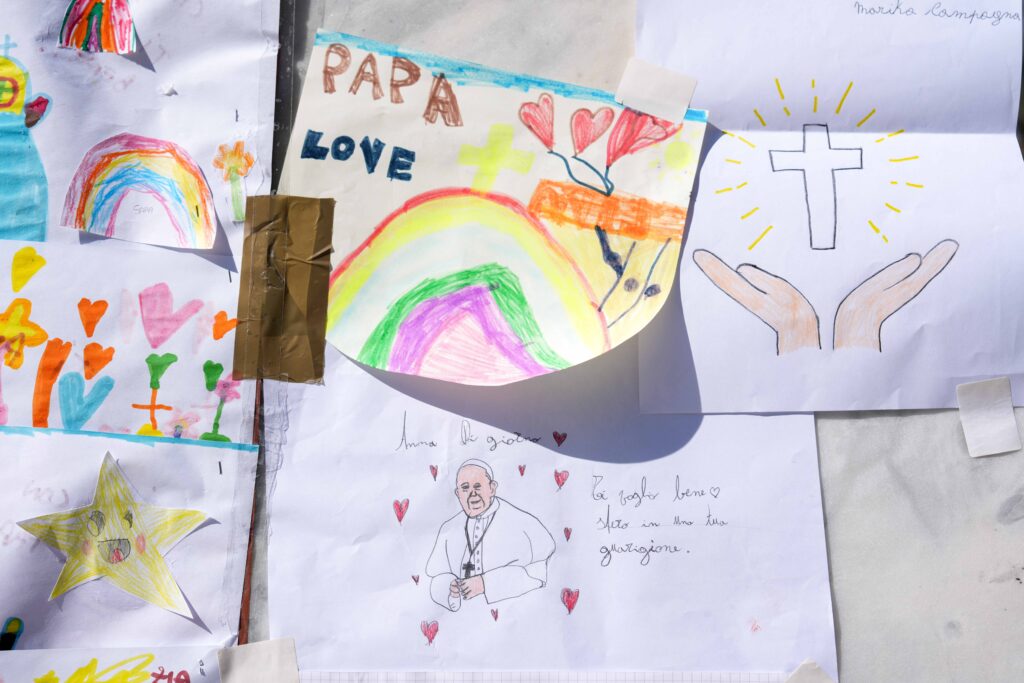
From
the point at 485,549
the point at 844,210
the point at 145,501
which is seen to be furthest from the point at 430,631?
the point at 844,210

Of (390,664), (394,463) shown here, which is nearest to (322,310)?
(394,463)

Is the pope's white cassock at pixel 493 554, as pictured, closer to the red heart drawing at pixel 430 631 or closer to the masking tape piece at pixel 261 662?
the red heart drawing at pixel 430 631

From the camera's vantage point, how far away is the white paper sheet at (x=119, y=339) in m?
0.63

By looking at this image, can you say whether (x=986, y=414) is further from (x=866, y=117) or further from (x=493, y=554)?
(x=493, y=554)

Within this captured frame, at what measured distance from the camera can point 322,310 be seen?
2.10 feet

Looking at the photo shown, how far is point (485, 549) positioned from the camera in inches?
25.1

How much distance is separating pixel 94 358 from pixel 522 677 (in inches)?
16.3

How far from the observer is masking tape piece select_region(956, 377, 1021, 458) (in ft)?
2.16

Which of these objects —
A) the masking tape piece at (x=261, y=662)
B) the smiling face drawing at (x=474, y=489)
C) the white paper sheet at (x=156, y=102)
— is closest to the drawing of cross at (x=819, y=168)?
the smiling face drawing at (x=474, y=489)

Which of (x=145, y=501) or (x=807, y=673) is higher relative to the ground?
(x=145, y=501)

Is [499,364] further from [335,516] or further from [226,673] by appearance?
[226,673]

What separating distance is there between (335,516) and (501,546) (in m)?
0.13

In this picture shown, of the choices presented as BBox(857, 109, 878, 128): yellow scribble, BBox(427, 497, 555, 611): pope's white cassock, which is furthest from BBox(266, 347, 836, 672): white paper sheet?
BBox(857, 109, 878, 128): yellow scribble

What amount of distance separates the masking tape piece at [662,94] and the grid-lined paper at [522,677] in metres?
0.44
